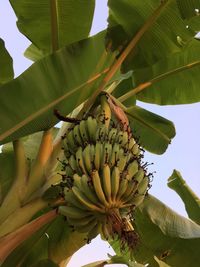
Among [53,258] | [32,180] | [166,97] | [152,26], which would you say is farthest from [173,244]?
[152,26]

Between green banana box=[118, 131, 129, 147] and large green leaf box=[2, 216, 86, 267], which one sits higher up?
green banana box=[118, 131, 129, 147]

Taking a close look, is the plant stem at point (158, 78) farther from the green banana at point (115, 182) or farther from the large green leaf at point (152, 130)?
the green banana at point (115, 182)

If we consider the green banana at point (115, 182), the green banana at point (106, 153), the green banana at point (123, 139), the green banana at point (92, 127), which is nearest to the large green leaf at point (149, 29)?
the green banana at point (92, 127)

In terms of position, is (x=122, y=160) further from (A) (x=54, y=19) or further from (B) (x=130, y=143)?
(A) (x=54, y=19)

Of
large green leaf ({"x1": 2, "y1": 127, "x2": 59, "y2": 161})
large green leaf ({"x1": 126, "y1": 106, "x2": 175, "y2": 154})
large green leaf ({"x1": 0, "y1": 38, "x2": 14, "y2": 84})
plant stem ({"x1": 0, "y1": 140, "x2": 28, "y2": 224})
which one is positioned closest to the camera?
plant stem ({"x1": 0, "y1": 140, "x2": 28, "y2": 224})

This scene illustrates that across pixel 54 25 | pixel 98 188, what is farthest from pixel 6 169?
pixel 98 188

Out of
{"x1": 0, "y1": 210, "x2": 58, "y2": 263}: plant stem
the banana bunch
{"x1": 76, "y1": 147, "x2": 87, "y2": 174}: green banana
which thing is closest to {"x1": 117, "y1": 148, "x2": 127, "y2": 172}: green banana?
the banana bunch

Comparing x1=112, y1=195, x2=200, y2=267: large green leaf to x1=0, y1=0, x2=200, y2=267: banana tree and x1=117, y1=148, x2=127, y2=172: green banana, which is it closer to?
x1=0, y1=0, x2=200, y2=267: banana tree
